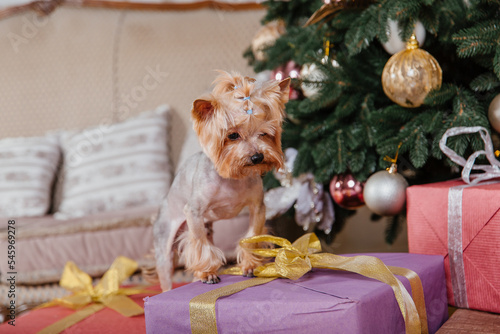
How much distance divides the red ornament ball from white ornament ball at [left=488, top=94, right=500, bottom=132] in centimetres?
40

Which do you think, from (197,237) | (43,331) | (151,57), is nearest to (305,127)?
(197,237)

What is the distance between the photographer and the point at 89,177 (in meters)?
1.93

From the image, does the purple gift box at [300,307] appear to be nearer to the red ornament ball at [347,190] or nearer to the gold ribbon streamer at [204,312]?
the gold ribbon streamer at [204,312]

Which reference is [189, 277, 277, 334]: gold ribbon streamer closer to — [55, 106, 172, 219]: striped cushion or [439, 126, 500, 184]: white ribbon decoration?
[439, 126, 500, 184]: white ribbon decoration

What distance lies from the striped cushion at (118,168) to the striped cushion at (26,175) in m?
0.09

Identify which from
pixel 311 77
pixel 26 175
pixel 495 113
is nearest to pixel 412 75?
pixel 495 113

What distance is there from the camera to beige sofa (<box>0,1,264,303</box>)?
6.27 feet

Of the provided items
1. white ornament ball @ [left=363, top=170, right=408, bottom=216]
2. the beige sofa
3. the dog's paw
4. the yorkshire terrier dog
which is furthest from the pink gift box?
the beige sofa

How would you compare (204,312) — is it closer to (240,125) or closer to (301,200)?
(240,125)

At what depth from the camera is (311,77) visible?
1.35m

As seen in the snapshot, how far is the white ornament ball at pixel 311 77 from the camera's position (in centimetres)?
132

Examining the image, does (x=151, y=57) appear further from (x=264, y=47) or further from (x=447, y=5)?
(x=447, y=5)

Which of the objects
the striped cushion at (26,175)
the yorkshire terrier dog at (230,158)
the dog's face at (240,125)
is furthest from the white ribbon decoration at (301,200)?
the striped cushion at (26,175)

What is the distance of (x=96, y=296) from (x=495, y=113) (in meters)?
1.15
